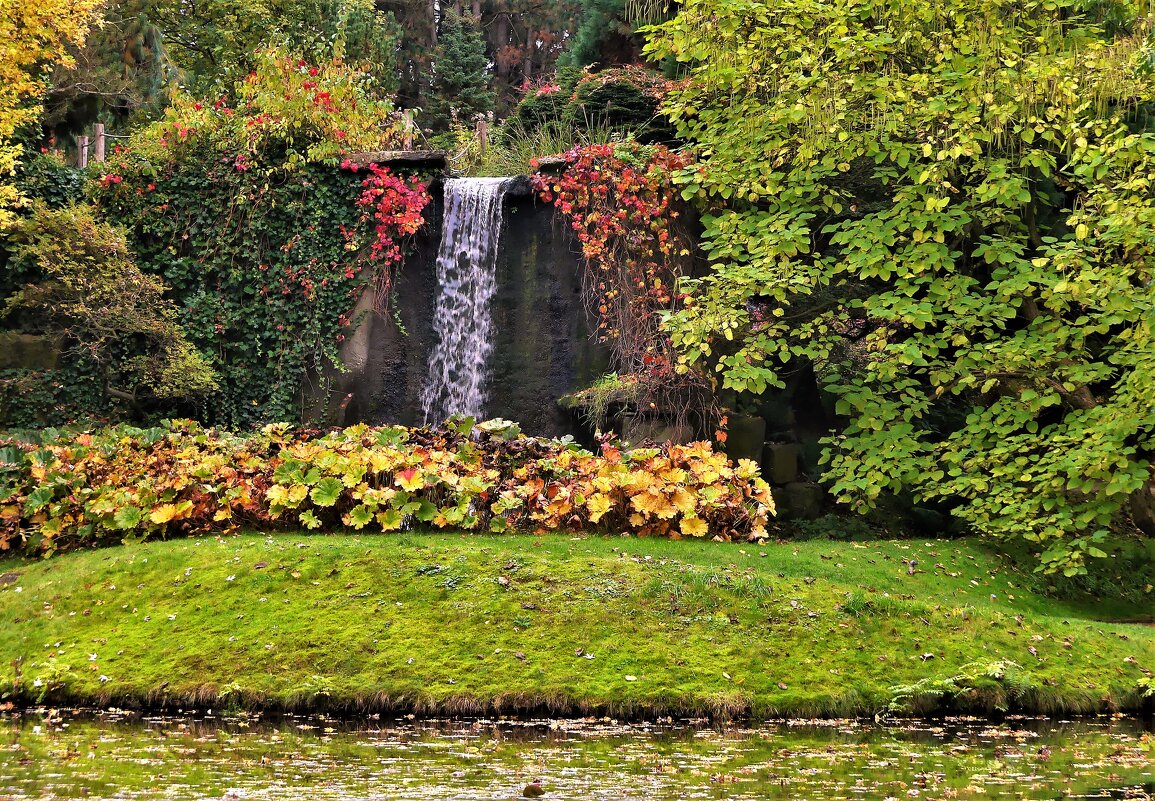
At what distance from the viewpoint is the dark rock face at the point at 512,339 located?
1405 cm

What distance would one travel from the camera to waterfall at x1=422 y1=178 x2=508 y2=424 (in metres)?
14.6

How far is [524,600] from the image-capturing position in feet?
25.0

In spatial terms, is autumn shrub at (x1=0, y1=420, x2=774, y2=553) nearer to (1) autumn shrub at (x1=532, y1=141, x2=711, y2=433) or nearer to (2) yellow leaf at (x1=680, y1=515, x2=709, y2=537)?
(2) yellow leaf at (x1=680, y1=515, x2=709, y2=537)

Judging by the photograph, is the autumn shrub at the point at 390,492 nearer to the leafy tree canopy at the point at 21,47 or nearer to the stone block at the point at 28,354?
the stone block at the point at 28,354

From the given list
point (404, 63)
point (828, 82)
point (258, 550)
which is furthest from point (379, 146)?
point (404, 63)

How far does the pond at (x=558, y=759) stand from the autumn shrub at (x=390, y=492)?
9.28ft

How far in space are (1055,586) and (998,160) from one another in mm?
4037

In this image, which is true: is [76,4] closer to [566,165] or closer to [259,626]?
[566,165]

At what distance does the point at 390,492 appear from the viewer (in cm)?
912

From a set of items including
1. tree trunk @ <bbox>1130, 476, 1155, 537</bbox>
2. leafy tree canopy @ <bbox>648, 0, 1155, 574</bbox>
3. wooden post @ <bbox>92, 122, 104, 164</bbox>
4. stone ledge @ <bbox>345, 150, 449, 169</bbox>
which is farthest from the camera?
wooden post @ <bbox>92, 122, 104, 164</bbox>

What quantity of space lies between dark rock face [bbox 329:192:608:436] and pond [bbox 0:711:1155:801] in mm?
7678

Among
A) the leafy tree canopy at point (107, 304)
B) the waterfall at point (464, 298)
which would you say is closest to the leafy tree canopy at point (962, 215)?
the waterfall at point (464, 298)

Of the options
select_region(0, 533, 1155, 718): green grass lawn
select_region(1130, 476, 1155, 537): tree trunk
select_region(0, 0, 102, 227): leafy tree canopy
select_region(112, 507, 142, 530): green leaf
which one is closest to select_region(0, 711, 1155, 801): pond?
select_region(0, 533, 1155, 718): green grass lawn

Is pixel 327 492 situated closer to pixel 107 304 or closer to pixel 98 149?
pixel 107 304
